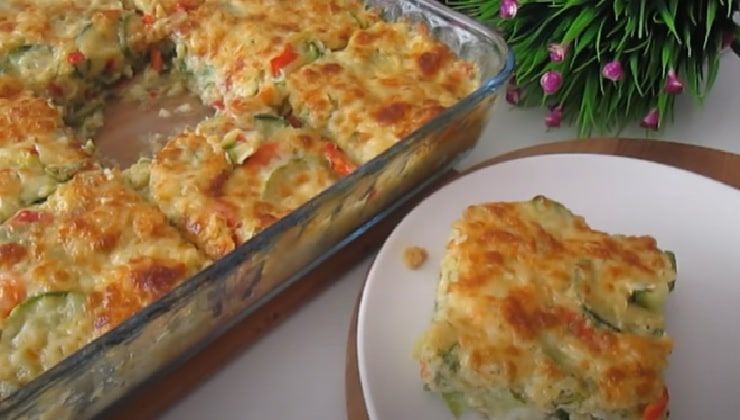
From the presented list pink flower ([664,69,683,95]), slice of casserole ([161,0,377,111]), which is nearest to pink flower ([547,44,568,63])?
pink flower ([664,69,683,95])

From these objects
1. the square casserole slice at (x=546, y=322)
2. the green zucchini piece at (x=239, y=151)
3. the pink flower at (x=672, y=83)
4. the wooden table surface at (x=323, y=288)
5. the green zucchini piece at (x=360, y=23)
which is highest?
the pink flower at (x=672, y=83)

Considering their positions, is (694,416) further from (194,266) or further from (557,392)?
(194,266)

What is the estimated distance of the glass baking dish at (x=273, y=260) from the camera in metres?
1.30

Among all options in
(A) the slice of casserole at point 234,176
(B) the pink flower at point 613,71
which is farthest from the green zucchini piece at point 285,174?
(B) the pink flower at point 613,71

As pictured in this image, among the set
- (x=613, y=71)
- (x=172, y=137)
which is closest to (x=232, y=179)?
(x=172, y=137)

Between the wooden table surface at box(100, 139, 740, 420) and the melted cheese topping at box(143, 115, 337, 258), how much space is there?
0.18 metres

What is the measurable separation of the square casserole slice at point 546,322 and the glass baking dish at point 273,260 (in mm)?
235

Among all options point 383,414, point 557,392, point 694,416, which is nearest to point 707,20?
point 694,416

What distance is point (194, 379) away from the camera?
1.58 meters

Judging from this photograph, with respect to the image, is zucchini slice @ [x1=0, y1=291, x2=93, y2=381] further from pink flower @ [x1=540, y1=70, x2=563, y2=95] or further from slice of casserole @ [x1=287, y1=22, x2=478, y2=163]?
pink flower @ [x1=540, y1=70, x2=563, y2=95]

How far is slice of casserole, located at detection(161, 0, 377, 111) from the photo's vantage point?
2.06m

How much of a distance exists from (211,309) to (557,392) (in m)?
0.62

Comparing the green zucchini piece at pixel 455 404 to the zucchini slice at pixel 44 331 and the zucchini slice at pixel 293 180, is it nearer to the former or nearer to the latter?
the zucchini slice at pixel 293 180

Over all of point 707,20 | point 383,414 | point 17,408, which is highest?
point 707,20
